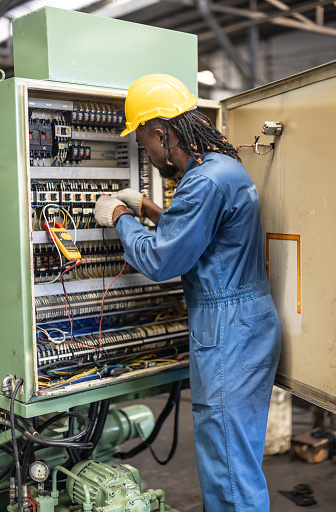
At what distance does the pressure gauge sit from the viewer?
6.40 ft

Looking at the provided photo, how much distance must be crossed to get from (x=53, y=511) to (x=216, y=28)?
480 cm

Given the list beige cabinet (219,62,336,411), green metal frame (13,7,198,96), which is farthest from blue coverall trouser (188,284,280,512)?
green metal frame (13,7,198,96)

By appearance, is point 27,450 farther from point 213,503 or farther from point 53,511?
point 213,503

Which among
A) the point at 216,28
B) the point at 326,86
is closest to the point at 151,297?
the point at 326,86

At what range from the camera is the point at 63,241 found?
6.39ft

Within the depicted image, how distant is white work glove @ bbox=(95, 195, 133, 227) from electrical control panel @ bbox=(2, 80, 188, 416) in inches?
3.7

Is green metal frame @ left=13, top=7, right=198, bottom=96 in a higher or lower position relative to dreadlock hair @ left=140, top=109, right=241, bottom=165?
higher

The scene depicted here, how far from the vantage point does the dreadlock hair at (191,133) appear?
72.3 inches

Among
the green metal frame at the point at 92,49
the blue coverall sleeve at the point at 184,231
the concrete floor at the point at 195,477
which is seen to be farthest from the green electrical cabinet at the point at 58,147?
the concrete floor at the point at 195,477

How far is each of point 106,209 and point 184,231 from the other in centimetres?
44

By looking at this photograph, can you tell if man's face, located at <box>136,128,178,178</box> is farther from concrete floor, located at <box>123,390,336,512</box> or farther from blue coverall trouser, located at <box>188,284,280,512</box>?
concrete floor, located at <box>123,390,336,512</box>

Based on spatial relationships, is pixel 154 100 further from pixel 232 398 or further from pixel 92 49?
pixel 232 398

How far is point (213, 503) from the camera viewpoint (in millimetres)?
1756

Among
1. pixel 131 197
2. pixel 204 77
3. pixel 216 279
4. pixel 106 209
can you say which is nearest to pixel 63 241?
pixel 106 209
